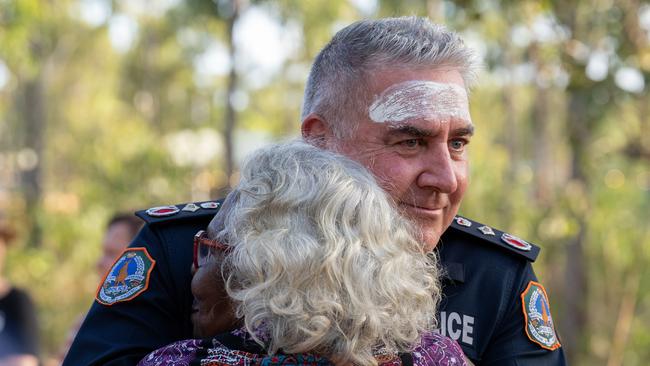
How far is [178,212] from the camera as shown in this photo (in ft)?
A: 8.51

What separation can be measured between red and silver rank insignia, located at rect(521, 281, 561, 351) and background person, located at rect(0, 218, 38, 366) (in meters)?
3.92

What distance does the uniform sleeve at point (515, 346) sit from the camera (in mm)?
2422

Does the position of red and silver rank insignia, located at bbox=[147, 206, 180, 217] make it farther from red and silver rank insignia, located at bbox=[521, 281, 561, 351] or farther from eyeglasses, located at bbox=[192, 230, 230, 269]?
red and silver rank insignia, located at bbox=[521, 281, 561, 351]

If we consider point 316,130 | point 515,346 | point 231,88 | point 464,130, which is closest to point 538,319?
point 515,346

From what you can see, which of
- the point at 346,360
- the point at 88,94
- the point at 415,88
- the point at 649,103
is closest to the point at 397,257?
the point at 346,360

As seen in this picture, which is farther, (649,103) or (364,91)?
(649,103)

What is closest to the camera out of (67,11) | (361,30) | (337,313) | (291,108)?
(337,313)

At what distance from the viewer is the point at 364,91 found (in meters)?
2.50

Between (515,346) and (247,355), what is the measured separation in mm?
920

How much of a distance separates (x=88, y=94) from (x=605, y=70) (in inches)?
904

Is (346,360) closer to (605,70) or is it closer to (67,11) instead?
(605,70)

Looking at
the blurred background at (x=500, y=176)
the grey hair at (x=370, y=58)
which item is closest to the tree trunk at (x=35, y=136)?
the blurred background at (x=500, y=176)

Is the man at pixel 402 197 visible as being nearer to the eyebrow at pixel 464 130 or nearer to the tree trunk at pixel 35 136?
the eyebrow at pixel 464 130

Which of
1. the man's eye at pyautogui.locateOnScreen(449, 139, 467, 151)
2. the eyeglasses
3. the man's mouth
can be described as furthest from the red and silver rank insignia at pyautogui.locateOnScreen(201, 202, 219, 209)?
the man's eye at pyautogui.locateOnScreen(449, 139, 467, 151)
